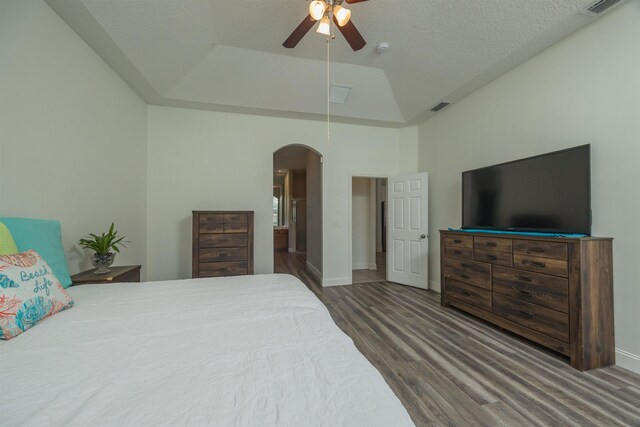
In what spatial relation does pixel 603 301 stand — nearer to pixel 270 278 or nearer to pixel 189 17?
pixel 270 278

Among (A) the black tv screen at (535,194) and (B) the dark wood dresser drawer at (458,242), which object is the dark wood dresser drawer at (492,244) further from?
(A) the black tv screen at (535,194)

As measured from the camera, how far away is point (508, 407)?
1.58 metres

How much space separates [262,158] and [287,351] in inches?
143

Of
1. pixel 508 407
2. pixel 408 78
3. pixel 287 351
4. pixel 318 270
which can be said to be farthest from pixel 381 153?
pixel 287 351

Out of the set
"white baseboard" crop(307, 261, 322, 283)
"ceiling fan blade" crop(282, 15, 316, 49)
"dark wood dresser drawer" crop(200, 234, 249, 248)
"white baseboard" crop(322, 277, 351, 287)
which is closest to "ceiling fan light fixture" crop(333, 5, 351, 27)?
"ceiling fan blade" crop(282, 15, 316, 49)

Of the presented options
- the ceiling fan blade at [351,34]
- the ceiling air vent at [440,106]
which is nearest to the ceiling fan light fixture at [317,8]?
the ceiling fan blade at [351,34]

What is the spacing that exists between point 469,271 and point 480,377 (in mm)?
1354

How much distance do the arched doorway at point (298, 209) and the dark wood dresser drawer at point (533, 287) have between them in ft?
9.02

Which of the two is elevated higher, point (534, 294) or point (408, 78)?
→ point (408, 78)

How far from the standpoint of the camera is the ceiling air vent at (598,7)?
203 cm

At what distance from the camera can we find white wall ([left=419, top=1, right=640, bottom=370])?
6.57ft

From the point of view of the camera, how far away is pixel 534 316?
90.0 inches

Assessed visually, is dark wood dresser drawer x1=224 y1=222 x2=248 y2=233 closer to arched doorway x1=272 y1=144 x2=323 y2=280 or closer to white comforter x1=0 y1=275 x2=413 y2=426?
arched doorway x1=272 y1=144 x2=323 y2=280

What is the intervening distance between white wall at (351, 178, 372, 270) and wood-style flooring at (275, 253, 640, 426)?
9.54 feet
